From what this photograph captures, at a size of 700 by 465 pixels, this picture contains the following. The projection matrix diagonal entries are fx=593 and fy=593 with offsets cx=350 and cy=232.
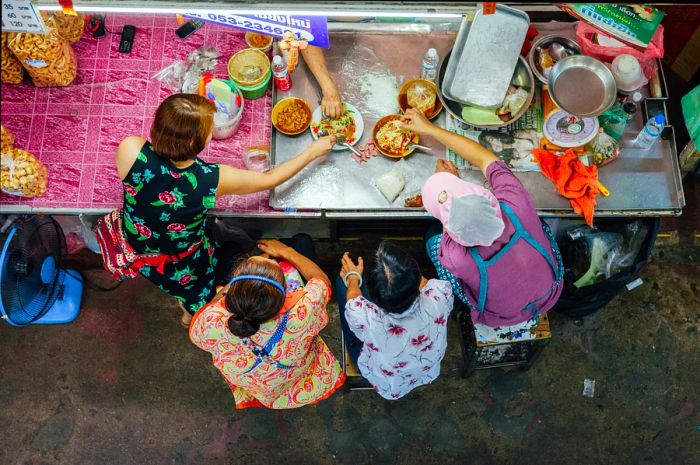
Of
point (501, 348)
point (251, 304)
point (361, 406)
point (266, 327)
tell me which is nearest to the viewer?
point (251, 304)

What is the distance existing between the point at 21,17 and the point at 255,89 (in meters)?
1.14

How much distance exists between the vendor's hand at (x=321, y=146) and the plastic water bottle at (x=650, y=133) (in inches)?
65.6

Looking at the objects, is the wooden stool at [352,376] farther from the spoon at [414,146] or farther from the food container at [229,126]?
the food container at [229,126]

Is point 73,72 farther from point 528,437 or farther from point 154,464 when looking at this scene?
point 528,437

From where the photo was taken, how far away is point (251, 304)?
2457mm

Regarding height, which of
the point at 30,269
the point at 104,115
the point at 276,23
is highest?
the point at 276,23

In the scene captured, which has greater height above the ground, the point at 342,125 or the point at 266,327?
the point at 342,125

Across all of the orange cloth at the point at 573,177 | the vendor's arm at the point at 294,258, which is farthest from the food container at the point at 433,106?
the vendor's arm at the point at 294,258

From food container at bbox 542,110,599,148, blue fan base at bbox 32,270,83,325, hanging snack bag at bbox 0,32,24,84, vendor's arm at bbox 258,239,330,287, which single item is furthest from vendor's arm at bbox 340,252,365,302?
hanging snack bag at bbox 0,32,24,84

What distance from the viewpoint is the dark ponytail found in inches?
97.0

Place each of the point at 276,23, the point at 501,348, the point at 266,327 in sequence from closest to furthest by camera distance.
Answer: the point at 266,327
the point at 276,23
the point at 501,348

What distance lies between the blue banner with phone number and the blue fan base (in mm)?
2092

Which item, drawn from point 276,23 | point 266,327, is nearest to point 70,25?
point 276,23

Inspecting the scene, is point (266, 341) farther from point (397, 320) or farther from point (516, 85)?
point (516, 85)
